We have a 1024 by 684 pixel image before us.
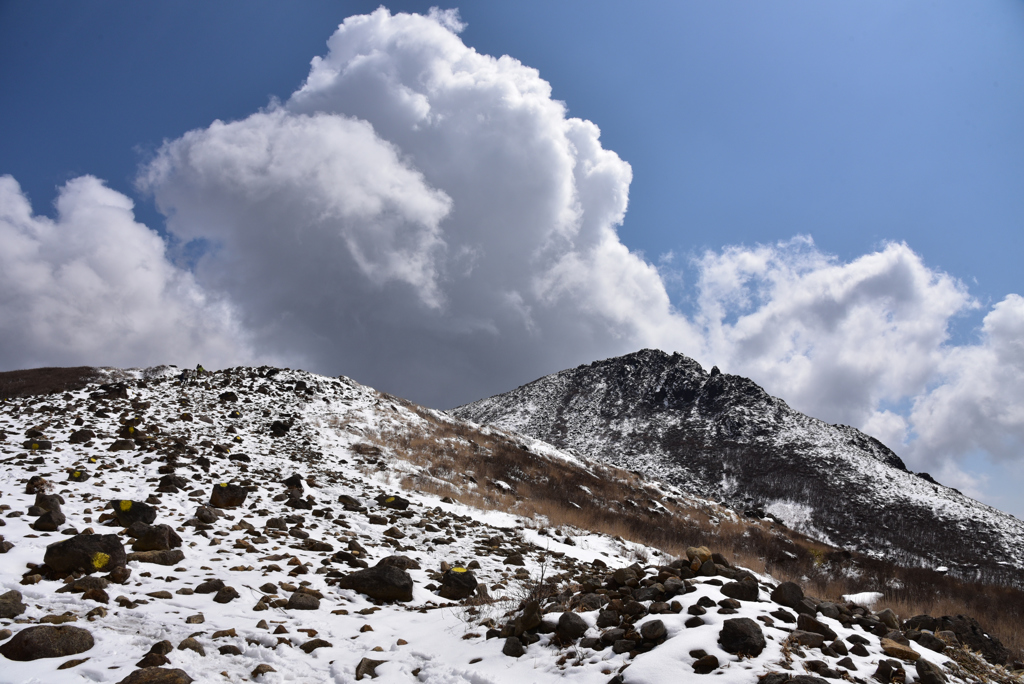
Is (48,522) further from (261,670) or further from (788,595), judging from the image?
(788,595)

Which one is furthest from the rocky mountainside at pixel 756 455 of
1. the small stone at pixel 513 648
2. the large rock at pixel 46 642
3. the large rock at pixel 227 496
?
the large rock at pixel 46 642

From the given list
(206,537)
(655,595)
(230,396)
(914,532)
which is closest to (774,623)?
(655,595)

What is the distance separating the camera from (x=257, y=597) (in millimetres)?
6738

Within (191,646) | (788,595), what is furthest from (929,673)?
(191,646)

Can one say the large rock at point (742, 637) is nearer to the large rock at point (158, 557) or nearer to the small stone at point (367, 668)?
the small stone at point (367, 668)

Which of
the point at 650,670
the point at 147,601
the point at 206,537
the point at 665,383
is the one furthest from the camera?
the point at 665,383

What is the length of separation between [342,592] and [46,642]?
3718mm

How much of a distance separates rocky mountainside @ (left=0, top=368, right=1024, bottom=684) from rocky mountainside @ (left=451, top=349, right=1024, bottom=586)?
1448 inches

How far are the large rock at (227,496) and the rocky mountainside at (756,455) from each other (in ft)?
134

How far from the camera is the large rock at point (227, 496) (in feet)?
36.3

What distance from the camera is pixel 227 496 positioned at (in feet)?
36.8

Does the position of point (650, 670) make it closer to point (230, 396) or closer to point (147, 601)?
point (147, 601)

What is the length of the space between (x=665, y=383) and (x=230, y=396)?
6914 cm

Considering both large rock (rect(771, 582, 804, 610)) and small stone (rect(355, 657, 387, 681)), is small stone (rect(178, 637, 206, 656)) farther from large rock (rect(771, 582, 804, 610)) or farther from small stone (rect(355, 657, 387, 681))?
large rock (rect(771, 582, 804, 610))
